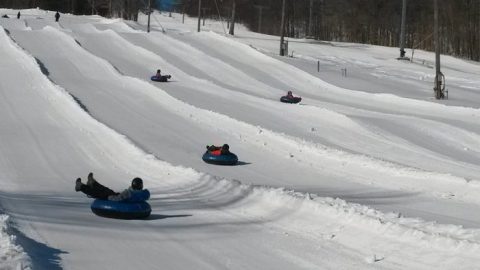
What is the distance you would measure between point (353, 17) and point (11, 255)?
230ft

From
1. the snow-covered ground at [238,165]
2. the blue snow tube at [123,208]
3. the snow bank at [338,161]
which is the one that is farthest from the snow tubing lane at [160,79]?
the blue snow tube at [123,208]

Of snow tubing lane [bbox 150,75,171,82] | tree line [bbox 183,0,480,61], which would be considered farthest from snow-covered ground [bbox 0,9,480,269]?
tree line [bbox 183,0,480,61]

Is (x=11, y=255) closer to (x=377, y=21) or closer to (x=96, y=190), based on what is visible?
(x=96, y=190)

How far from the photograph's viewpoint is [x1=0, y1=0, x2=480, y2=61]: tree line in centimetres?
6147

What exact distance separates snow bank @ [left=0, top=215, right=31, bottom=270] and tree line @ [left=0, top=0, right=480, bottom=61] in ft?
179

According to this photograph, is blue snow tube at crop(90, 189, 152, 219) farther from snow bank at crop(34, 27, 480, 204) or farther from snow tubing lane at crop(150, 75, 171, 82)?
snow tubing lane at crop(150, 75, 171, 82)

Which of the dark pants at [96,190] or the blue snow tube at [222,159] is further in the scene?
the blue snow tube at [222,159]

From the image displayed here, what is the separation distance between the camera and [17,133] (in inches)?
711

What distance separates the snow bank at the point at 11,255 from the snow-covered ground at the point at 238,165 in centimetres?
3

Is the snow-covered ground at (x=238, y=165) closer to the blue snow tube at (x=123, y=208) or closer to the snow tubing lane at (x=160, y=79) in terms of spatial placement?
the blue snow tube at (x=123, y=208)

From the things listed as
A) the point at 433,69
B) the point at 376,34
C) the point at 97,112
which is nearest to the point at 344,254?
the point at 97,112

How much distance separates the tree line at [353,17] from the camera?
202ft

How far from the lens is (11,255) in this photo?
6297 mm

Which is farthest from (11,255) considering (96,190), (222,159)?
(222,159)
